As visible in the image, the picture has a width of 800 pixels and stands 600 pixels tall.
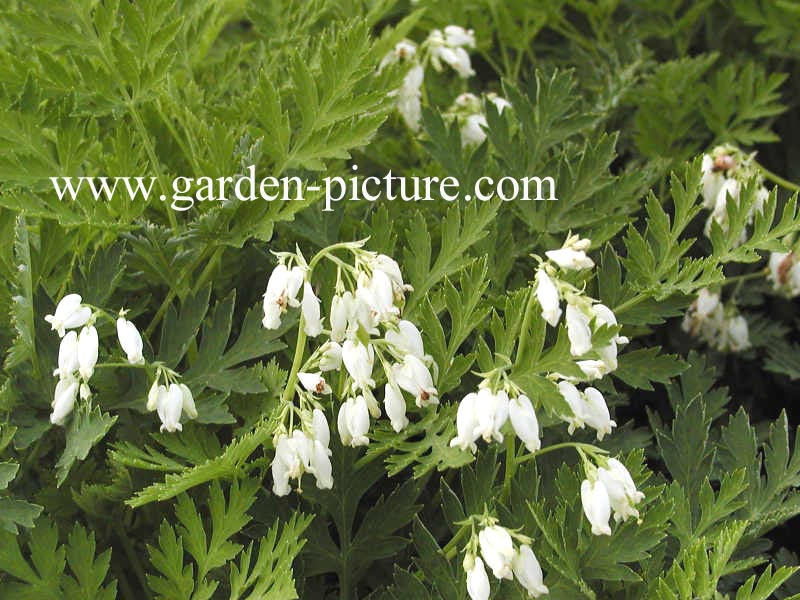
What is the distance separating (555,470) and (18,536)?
0.95 metres

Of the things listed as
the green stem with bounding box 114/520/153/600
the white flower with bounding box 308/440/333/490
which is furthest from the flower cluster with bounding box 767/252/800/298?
the green stem with bounding box 114/520/153/600

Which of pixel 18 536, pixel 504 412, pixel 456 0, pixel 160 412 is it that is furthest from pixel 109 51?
pixel 456 0

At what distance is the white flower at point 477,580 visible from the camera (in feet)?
4.69

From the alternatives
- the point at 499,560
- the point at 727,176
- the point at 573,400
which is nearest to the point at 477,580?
the point at 499,560

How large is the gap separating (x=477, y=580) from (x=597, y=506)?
0.20 m

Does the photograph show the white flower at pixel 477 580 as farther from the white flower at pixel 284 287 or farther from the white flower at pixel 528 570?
the white flower at pixel 284 287

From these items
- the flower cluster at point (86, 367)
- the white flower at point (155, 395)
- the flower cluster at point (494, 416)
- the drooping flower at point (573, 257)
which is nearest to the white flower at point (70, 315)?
the flower cluster at point (86, 367)

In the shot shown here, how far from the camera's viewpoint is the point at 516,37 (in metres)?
2.86

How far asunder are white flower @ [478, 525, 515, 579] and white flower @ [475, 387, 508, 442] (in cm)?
13

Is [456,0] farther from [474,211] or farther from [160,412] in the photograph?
[160,412]

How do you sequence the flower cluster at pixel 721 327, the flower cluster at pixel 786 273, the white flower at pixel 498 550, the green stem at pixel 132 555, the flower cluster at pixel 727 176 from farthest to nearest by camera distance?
the flower cluster at pixel 721 327
the flower cluster at pixel 786 273
the flower cluster at pixel 727 176
the green stem at pixel 132 555
the white flower at pixel 498 550

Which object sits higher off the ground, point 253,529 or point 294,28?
point 294,28

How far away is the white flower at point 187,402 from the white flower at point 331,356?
0.23 metres

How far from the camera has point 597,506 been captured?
1.42 meters
